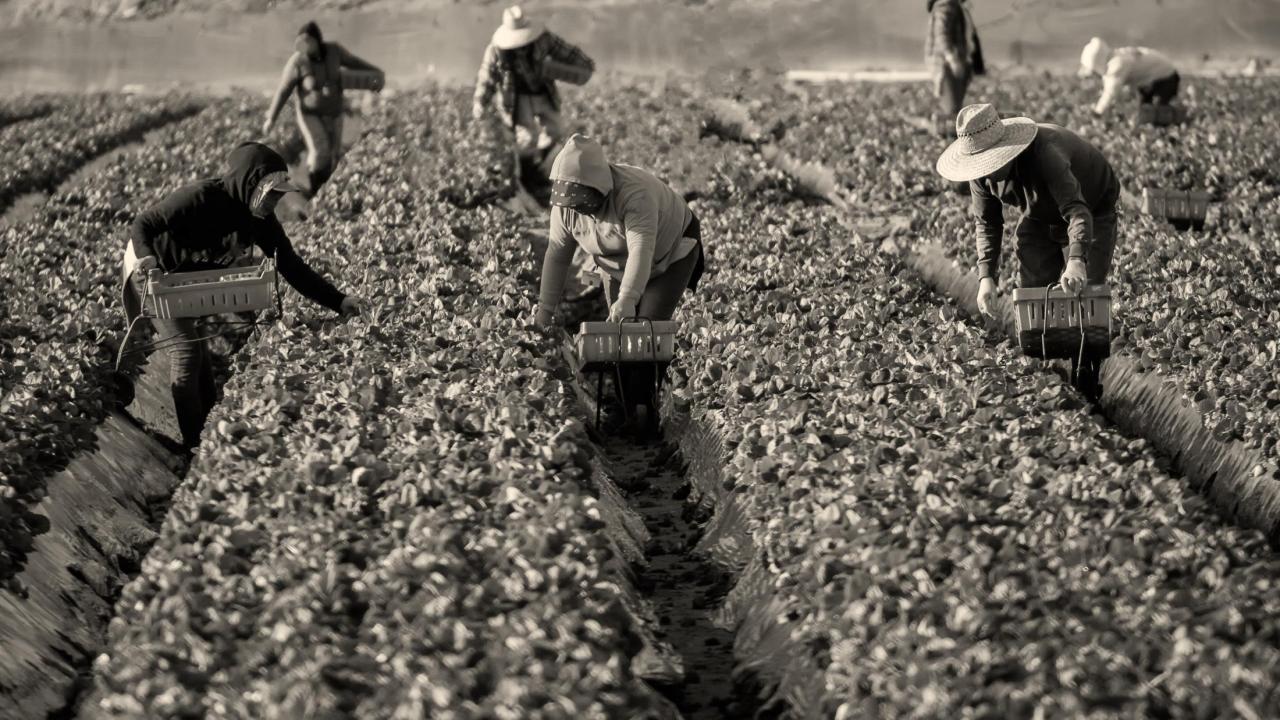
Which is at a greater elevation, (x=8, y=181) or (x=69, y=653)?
(x=69, y=653)

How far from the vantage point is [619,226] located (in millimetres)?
8891

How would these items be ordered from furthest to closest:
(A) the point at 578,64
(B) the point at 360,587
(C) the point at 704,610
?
1. (A) the point at 578,64
2. (C) the point at 704,610
3. (B) the point at 360,587

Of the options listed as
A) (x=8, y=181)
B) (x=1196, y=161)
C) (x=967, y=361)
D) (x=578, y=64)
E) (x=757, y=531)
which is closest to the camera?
(x=757, y=531)

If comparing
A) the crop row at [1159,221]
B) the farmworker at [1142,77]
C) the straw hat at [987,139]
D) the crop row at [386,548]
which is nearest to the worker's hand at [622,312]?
the crop row at [386,548]

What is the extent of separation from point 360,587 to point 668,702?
3.95 feet

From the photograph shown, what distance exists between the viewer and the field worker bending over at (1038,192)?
8.27 metres

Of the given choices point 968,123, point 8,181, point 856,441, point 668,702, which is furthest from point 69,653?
point 8,181

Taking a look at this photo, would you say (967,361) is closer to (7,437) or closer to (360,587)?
(360,587)

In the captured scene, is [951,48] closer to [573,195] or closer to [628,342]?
[628,342]

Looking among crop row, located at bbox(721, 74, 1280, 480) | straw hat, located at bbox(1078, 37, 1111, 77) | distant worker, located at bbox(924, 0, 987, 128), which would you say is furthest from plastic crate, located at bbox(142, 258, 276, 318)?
straw hat, located at bbox(1078, 37, 1111, 77)

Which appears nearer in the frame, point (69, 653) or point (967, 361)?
point (69, 653)

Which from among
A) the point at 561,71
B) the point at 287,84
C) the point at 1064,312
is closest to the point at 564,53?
the point at 561,71

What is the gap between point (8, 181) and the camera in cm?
1788

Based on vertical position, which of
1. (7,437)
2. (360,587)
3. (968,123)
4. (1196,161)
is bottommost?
(1196,161)
